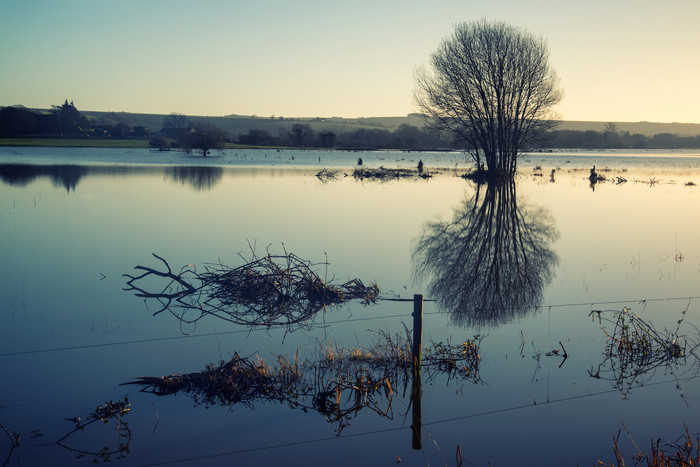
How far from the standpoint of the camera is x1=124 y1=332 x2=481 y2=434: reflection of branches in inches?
282

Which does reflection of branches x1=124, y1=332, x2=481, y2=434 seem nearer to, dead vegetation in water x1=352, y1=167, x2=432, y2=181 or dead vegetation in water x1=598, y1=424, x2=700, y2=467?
dead vegetation in water x1=598, y1=424, x2=700, y2=467

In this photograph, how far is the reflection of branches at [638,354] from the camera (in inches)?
323

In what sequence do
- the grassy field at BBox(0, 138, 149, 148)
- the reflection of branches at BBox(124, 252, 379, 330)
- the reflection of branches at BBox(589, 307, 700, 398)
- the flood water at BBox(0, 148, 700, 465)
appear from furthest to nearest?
1. the grassy field at BBox(0, 138, 149, 148)
2. the reflection of branches at BBox(124, 252, 379, 330)
3. the reflection of branches at BBox(589, 307, 700, 398)
4. the flood water at BBox(0, 148, 700, 465)

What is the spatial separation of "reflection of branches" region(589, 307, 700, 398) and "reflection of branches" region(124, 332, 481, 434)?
6.75ft

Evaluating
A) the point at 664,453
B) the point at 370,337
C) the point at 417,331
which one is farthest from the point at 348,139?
the point at 664,453

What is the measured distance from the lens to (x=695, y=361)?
8719 mm

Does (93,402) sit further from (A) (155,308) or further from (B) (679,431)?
(B) (679,431)

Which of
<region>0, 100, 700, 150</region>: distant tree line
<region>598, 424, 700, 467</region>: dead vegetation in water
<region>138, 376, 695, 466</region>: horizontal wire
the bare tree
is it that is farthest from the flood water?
<region>0, 100, 700, 150</region>: distant tree line

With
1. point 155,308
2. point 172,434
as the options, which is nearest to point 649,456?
point 172,434

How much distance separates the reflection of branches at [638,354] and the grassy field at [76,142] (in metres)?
115

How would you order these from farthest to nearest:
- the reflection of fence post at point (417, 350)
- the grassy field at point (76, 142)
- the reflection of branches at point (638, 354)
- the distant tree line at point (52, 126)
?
1. the distant tree line at point (52, 126)
2. the grassy field at point (76, 142)
3. the reflection of branches at point (638, 354)
4. the reflection of fence post at point (417, 350)

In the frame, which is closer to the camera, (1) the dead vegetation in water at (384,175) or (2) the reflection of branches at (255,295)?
(2) the reflection of branches at (255,295)

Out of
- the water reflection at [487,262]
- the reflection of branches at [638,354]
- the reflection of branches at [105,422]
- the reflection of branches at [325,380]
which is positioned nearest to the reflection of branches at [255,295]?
the water reflection at [487,262]

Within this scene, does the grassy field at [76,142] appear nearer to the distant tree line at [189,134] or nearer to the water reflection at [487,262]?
the distant tree line at [189,134]
